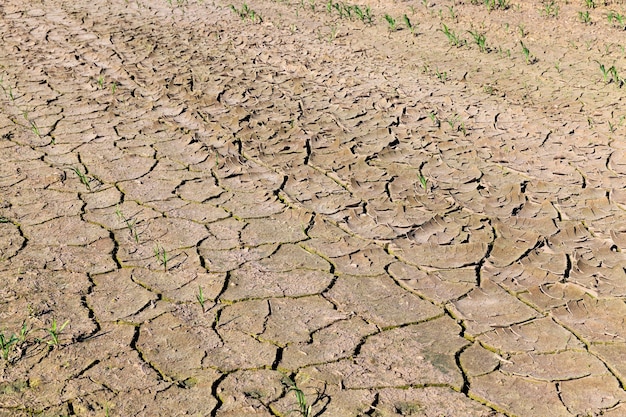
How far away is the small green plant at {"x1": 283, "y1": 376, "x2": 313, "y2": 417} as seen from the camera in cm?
239

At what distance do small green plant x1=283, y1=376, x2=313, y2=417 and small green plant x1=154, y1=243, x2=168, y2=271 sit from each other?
89cm

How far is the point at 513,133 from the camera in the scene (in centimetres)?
447

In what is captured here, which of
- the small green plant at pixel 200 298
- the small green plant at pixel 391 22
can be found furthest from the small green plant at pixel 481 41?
the small green plant at pixel 200 298

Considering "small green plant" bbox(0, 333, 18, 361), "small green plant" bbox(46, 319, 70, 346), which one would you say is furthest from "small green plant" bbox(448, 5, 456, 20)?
"small green plant" bbox(0, 333, 18, 361)

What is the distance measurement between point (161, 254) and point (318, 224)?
691mm

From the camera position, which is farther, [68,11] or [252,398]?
[68,11]

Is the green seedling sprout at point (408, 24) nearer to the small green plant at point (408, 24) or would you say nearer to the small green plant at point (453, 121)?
the small green plant at point (408, 24)

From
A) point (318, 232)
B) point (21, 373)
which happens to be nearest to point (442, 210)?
point (318, 232)

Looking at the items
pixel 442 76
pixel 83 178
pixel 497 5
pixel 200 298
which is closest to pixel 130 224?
pixel 83 178

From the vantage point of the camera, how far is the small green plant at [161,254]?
326 cm

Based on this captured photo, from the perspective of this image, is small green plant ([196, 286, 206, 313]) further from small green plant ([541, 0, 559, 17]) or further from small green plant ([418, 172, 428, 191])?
small green plant ([541, 0, 559, 17])

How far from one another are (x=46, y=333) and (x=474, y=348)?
55.8 inches

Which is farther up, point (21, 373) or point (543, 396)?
point (543, 396)

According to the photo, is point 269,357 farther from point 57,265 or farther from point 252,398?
point 57,265
